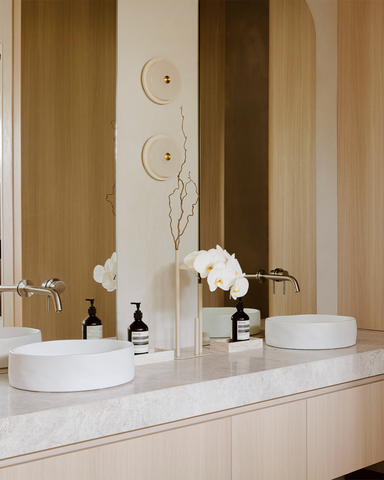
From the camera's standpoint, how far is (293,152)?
7.83ft

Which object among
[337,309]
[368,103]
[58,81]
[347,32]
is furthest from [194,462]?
[347,32]

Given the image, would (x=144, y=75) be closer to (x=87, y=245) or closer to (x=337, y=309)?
(x=87, y=245)

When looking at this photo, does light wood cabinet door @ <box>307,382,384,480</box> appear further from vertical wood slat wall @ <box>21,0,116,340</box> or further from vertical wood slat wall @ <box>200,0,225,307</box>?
vertical wood slat wall @ <box>21,0,116,340</box>

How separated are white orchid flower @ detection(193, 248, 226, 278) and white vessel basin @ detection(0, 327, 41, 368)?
1.79 ft

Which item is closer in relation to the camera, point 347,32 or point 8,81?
point 8,81

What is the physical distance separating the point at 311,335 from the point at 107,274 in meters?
0.74

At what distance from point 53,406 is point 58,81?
37.9 inches

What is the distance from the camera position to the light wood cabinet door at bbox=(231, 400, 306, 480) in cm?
149

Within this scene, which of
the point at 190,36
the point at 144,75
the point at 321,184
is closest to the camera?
the point at 144,75

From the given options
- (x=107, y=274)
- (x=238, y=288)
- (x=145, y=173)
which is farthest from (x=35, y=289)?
(x=238, y=288)

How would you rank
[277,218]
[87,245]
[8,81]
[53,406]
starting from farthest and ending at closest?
[277,218], [87,245], [8,81], [53,406]

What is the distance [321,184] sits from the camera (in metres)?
2.50

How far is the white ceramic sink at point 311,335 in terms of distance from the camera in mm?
1857

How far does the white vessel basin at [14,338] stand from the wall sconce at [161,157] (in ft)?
2.16
